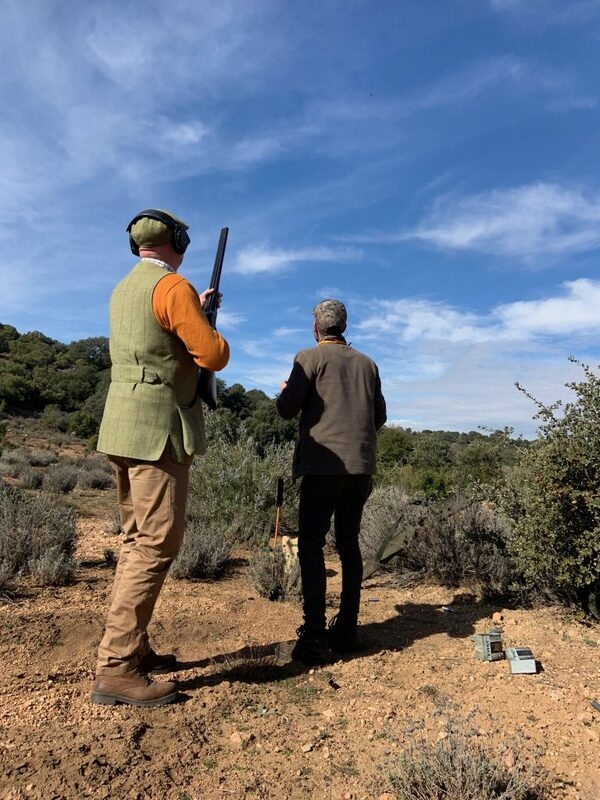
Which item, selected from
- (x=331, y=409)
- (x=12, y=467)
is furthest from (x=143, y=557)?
(x=12, y=467)

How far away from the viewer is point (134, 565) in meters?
2.58

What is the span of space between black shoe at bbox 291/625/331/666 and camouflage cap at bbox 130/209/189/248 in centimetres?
222

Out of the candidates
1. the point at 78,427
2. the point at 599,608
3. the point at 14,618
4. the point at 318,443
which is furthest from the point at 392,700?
the point at 78,427

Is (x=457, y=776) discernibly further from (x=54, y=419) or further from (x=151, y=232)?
(x=54, y=419)

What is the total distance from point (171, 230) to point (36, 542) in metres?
3.33

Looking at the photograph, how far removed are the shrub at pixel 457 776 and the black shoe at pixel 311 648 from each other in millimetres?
1200

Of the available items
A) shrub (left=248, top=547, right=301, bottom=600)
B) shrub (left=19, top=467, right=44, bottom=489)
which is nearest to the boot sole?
shrub (left=248, top=547, right=301, bottom=600)

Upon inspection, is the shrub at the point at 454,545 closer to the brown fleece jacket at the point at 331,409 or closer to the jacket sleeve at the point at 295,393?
the brown fleece jacket at the point at 331,409

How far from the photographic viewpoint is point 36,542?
16.0 ft

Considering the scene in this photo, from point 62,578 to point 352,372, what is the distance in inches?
115

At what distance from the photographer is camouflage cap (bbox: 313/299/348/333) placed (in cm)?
352

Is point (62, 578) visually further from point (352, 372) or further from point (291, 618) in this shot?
point (352, 372)

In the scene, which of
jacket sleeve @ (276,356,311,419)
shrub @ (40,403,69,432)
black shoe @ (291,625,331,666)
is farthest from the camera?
shrub @ (40,403,69,432)

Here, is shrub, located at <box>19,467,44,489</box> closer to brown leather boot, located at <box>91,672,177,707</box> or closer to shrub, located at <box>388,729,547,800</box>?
brown leather boot, located at <box>91,672,177,707</box>
